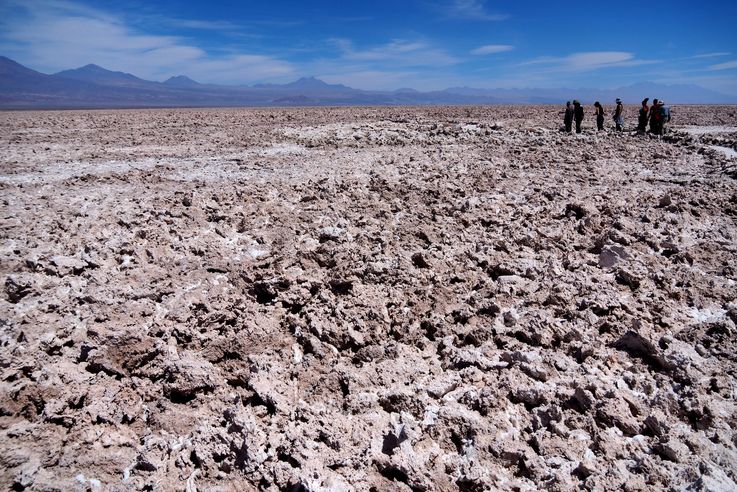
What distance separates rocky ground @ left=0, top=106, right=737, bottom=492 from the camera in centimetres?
296

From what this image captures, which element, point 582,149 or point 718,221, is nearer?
point 718,221

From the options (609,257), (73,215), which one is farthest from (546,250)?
(73,215)

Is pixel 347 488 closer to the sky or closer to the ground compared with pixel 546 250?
closer to the ground

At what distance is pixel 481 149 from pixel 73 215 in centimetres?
980

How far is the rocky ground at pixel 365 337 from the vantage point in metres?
2.96

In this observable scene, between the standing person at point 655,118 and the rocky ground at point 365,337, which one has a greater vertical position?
the standing person at point 655,118

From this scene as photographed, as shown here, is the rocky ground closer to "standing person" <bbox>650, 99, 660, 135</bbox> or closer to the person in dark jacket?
"standing person" <bbox>650, 99, 660, 135</bbox>

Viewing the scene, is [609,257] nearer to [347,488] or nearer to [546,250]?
[546,250]

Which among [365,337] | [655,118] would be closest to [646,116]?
[655,118]

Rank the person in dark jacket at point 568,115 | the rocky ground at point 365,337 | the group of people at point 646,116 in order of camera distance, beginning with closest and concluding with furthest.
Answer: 1. the rocky ground at point 365,337
2. the group of people at point 646,116
3. the person in dark jacket at point 568,115

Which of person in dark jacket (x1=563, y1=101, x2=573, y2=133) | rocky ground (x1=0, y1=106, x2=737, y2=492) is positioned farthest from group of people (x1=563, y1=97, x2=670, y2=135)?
rocky ground (x1=0, y1=106, x2=737, y2=492)

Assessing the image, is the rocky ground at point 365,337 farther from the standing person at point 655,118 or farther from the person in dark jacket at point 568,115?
the person in dark jacket at point 568,115

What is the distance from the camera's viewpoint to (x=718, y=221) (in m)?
7.01

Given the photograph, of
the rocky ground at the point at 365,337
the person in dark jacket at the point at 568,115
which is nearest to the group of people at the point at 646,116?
the person in dark jacket at the point at 568,115
